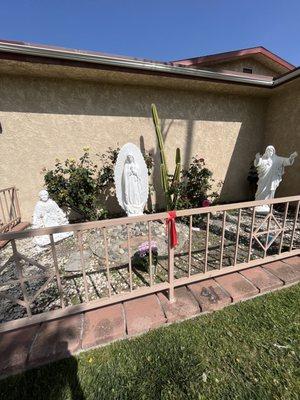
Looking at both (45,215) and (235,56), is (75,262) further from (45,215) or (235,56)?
(235,56)

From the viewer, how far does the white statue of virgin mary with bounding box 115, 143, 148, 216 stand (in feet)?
13.3

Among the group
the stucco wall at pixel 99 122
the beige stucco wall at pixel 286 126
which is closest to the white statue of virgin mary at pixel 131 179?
the stucco wall at pixel 99 122

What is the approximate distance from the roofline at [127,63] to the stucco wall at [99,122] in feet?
2.89

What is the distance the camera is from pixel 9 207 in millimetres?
4270

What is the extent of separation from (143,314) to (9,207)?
12.9 feet

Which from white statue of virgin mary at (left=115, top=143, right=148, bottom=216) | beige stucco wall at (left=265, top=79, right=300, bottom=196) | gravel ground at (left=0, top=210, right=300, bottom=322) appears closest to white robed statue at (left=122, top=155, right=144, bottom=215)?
white statue of virgin mary at (left=115, top=143, right=148, bottom=216)

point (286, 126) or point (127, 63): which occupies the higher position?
point (127, 63)

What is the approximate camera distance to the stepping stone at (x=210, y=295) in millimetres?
1854

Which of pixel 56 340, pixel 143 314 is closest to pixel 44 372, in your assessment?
pixel 56 340

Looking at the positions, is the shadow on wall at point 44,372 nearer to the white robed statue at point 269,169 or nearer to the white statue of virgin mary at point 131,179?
the white statue of virgin mary at point 131,179

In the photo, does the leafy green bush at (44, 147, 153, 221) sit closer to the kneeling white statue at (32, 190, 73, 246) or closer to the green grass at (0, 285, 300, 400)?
the kneeling white statue at (32, 190, 73, 246)

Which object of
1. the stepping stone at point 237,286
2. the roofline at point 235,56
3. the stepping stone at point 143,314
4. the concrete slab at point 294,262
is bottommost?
the stepping stone at point 143,314

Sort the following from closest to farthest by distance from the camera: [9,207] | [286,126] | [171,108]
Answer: [9,207], [171,108], [286,126]

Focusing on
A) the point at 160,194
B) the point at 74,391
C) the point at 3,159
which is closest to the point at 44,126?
the point at 3,159
